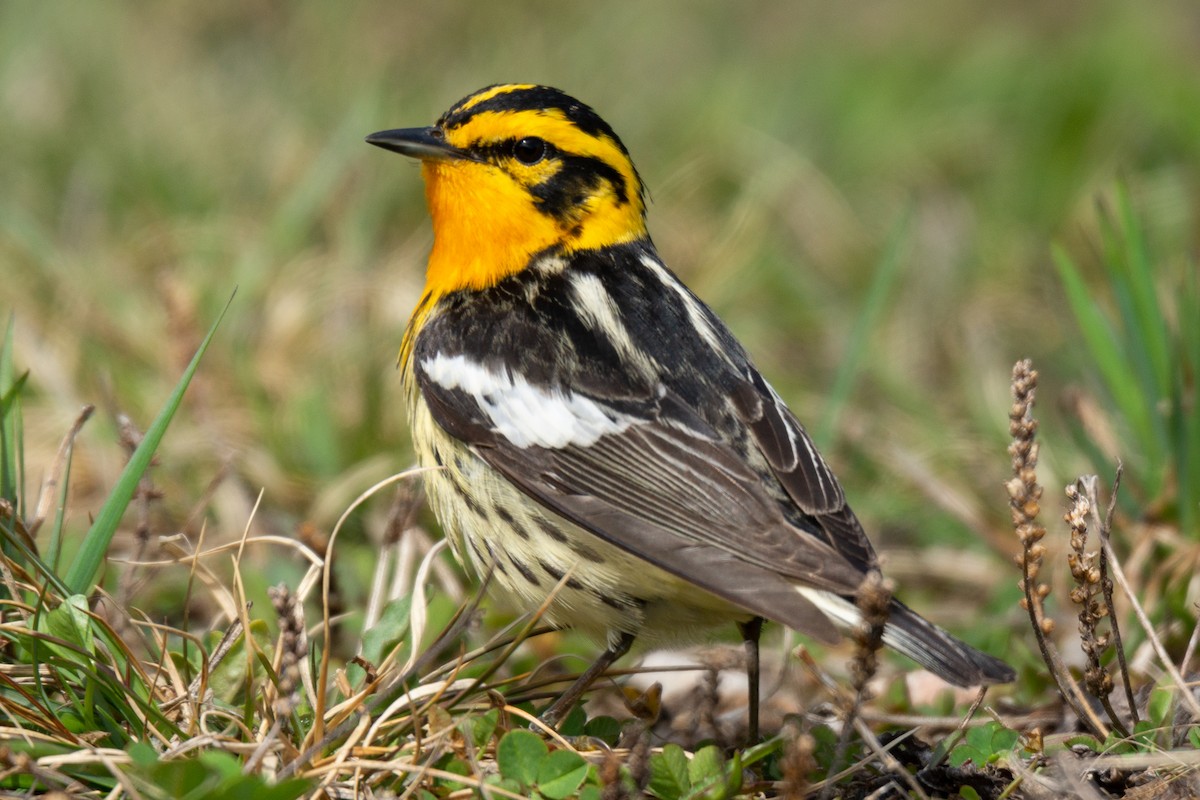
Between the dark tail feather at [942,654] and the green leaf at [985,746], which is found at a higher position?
the dark tail feather at [942,654]

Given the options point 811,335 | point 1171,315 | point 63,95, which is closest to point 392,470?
point 811,335

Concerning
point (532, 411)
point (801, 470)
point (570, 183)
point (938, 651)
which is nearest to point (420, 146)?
point (570, 183)

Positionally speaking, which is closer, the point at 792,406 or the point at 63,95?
the point at 792,406

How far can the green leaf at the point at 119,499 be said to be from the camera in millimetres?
2949

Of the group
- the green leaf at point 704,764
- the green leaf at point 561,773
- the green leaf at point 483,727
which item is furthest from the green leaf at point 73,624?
the green leaf at point 704,764

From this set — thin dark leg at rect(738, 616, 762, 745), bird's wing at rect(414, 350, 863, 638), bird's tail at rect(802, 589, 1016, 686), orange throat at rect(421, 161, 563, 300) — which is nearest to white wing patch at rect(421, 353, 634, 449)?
bird's wing at rect(414, 350, 863, 638)

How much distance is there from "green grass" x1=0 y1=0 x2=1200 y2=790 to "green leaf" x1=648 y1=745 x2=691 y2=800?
0.89 meters

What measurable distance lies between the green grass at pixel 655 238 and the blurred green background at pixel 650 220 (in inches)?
0.7

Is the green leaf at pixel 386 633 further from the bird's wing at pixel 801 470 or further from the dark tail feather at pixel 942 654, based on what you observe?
the dark tail feather at pixel 942 654

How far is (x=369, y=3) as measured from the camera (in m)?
9.41

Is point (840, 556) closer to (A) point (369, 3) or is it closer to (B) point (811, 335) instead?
(B) point (811, 335)

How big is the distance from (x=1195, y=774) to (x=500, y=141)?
7.69 ft

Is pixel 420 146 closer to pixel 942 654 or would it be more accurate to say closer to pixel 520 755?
pixel 520 755

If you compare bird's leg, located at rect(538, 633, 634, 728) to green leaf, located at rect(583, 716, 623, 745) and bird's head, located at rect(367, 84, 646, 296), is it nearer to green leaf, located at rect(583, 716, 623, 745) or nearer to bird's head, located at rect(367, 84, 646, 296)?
green leaf, located at rect(583, 716, 623, 745)
